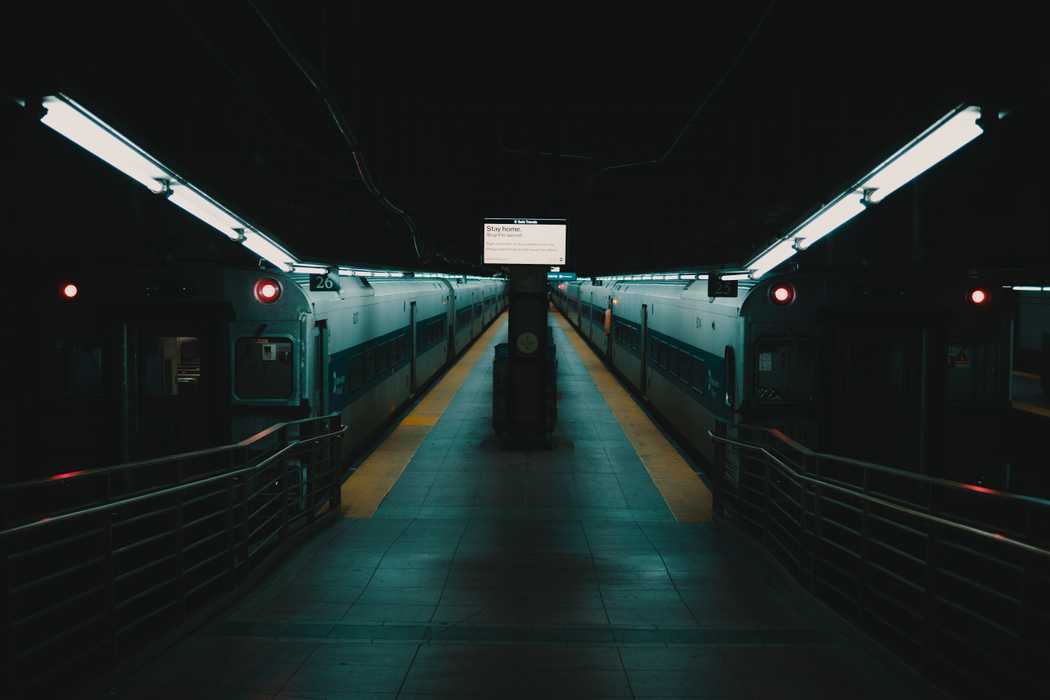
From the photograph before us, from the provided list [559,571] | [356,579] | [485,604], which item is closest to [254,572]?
[356,579]

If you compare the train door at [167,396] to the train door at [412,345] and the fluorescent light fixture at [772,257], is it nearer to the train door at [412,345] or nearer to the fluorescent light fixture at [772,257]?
the fluorescent light fixture at [772,257]

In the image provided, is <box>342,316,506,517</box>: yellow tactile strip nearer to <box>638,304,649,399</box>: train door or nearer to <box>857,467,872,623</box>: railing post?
<box>638,304,649,399</box>: train door

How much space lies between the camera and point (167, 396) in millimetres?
9422

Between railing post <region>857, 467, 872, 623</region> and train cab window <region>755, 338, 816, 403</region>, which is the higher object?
train cab window <region>755, 338, 816, 403</region>

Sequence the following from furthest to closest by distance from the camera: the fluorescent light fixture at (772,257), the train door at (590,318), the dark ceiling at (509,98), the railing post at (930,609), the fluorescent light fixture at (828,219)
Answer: the train door at (590,318), the fluorescent light fixture at (772,257), the dark ceiling at (509,98), the fluorescent light fixture at (828,219), the railing post at (930,609)

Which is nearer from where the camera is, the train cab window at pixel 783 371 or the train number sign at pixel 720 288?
the train cab window at pixel 783 371

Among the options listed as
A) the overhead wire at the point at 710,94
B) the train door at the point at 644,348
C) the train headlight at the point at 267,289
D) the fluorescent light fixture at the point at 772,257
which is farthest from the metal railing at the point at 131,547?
the train door at the point at 644,348

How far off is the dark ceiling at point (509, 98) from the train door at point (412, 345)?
2587mm

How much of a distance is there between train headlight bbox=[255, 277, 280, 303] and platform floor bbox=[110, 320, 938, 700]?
256cm

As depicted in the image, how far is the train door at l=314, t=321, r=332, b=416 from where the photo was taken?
9.73 m

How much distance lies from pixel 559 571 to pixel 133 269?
5.44 metres

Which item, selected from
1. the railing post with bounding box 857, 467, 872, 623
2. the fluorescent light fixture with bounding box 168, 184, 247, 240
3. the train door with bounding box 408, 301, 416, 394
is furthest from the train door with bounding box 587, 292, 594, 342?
the railing post with bounding box 857, 467, 872, 623

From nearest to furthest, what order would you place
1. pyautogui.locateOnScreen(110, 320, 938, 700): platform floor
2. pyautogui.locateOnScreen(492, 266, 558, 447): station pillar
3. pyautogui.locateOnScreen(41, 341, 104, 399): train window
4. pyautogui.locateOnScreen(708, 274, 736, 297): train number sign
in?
pyautogui.locateOnScreen(110, 320, 938, 700): platform floor → pyautogui.locateOnScreen(41, 341, 104, 399): train window → pyautogui.locateOnScreen(708, 274, 736, 297): train number sign → pyautogui.locateOnScreen(492, 266, 558, 447): station pillar

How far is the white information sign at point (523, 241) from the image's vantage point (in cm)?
1257
